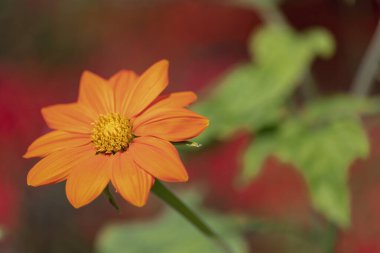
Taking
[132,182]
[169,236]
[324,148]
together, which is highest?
[132,182]

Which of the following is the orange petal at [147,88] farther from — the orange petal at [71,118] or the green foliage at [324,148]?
the green foliage at [324,148]

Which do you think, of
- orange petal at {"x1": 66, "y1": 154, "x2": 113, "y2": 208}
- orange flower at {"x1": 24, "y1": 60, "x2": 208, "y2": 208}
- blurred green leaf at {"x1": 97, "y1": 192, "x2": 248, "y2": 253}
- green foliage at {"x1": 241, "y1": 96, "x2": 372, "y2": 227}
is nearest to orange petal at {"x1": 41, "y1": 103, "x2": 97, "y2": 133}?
orange flower at {"x1": 24, "y1": 60, "x2": 208, "y2": 208}

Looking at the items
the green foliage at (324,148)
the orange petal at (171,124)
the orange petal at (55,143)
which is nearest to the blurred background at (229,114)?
the green foliage at (324,148)

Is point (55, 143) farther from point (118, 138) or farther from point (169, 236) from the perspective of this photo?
point (169, 236)

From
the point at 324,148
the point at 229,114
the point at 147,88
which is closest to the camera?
Result: the point at 147,88

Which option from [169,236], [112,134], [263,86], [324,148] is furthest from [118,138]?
[169,236]

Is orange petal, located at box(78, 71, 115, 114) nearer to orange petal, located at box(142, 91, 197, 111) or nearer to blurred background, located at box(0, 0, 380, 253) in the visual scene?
orange petal, located at box(142, 91, 197, 111)
